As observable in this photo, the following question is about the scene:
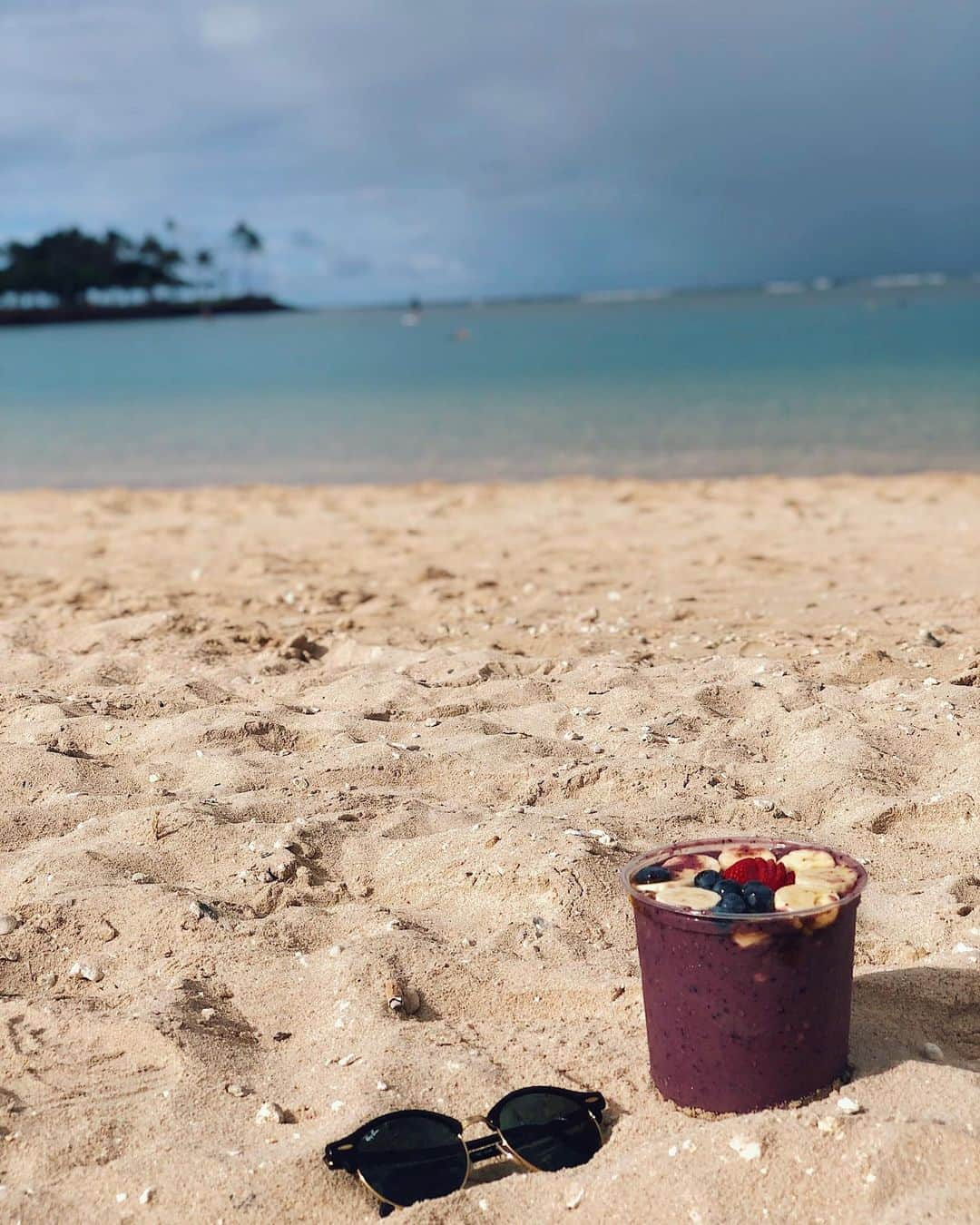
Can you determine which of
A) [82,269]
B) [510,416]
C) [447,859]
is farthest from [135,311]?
[447,859]

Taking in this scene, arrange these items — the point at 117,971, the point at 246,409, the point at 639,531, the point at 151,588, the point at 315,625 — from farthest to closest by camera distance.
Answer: the point at 246,409
the point at 639,531
the point at 151,588
the point at 315,625
the point at 117,971

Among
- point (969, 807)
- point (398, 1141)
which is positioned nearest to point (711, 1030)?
point (398, 1141)

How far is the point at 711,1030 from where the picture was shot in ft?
8.59

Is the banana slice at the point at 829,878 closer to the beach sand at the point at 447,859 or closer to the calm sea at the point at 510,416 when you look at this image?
the beach sand at the point at 447,859

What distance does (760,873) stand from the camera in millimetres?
2670

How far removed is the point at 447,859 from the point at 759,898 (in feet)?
4.74

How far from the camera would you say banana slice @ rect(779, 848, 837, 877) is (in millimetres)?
2721

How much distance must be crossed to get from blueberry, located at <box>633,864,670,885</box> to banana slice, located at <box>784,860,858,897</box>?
277 mm

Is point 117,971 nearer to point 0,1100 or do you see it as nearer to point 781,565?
point 0,1100

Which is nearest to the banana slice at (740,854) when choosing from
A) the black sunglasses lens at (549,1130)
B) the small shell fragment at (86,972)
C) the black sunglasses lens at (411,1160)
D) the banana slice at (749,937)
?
the banana slice at (749,937)

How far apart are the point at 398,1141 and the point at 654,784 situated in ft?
6.35

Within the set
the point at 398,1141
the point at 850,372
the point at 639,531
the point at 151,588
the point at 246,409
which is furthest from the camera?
the point at 850,372

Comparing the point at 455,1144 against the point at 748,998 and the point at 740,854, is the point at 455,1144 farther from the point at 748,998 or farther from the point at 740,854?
the point at 740,854

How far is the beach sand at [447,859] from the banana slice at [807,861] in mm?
449
